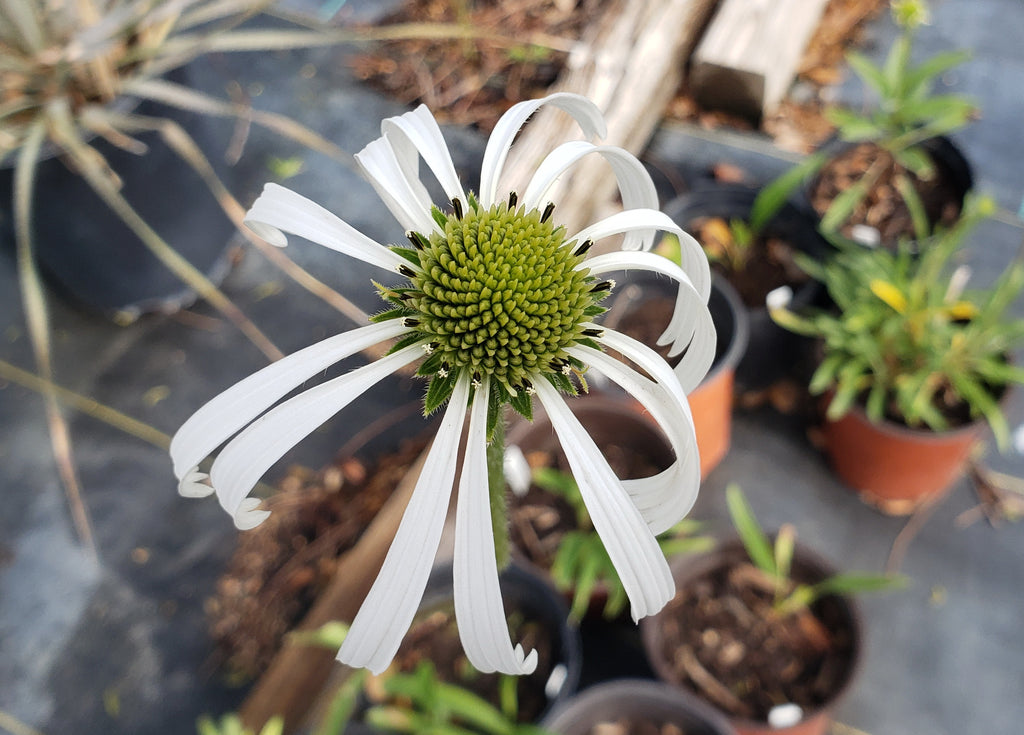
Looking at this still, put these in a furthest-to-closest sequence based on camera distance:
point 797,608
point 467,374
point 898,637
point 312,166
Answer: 1. point 312,166
2. point 898,637
3. point 797,608
4. point 467,374

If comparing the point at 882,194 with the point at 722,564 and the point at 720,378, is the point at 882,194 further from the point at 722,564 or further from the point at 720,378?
the point at 722,564

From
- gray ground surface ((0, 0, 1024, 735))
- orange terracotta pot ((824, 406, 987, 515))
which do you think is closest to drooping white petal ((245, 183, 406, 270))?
gray ground surface ((0, 0, 1024, 735))

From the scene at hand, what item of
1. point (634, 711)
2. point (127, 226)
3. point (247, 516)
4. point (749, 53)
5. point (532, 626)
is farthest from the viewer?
point (749, 53)

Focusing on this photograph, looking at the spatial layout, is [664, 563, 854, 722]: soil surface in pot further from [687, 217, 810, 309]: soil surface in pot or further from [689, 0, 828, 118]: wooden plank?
[689, 0, 828, 118]: wooden plank

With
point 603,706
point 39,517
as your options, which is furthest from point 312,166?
point 603,706

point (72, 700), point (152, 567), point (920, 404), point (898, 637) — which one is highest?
point (920, 404)

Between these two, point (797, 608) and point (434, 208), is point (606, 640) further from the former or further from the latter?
point (434, 208)

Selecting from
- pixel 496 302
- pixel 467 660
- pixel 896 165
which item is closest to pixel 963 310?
pixel 896 165
